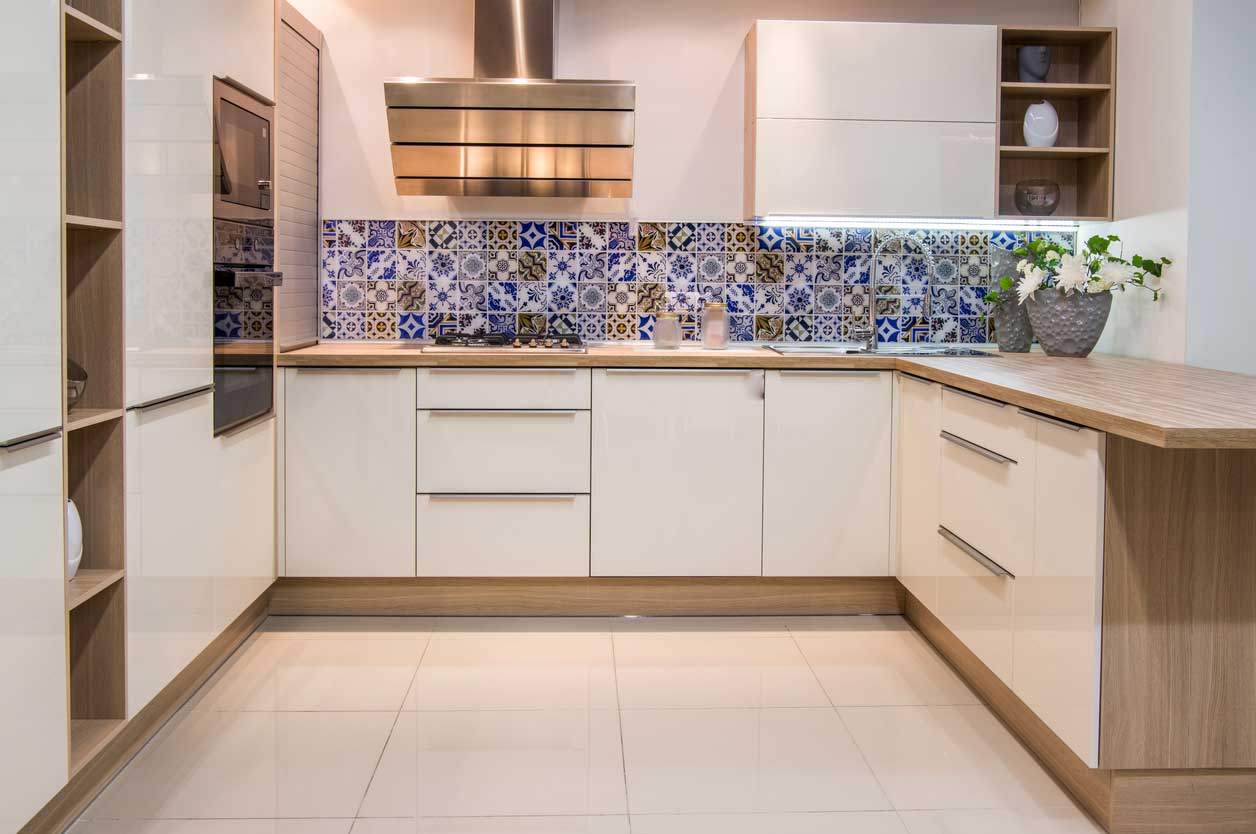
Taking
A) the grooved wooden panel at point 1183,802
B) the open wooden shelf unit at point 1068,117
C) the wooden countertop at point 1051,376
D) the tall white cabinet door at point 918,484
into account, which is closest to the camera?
the wooden countertop at point 1051,376

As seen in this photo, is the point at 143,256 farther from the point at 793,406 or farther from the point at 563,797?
the point at 793,406

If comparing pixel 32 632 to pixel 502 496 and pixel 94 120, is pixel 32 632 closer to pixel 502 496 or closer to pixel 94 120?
pixel 94 120

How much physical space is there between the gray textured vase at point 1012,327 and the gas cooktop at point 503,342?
1440 millimetres

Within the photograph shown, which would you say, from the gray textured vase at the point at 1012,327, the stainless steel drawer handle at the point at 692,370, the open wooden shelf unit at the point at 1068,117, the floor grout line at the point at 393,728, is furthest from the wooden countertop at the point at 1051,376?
the floor grout line at the point at 393,728

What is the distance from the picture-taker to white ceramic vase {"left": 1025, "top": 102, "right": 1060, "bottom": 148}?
3945 mm

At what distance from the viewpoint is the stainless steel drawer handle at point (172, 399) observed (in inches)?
95.4

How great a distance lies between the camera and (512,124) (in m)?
3.74

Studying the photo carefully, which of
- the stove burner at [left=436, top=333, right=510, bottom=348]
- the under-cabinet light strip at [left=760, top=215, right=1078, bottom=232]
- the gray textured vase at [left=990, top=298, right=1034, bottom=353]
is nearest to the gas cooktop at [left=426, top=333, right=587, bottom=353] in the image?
the stove burner at [left=436, top=333, right=510, bottom=348]

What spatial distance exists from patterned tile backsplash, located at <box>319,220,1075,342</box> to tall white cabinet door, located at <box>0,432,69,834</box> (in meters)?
2.17

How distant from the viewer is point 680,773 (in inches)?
101

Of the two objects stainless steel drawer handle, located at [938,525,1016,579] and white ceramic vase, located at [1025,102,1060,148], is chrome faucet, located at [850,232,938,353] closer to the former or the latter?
white ceramic vase, located at [1025,102,1060,148]

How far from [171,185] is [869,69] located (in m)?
2.37

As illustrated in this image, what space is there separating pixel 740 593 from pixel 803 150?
1544 millimetres

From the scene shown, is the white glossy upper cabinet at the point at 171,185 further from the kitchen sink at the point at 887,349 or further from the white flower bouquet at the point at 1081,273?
the white flower bouquet at the point at 1081,273
